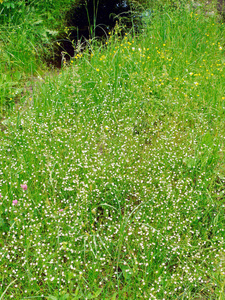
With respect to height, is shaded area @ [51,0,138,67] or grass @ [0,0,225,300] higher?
shaded area @ [51,0,138,67]

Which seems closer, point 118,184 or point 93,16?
point 118,184

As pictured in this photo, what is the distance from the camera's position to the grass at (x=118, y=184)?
2510mm

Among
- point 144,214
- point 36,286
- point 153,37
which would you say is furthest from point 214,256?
point 153,37

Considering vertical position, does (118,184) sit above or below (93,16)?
below

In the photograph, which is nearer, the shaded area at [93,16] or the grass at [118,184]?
the grass at [118,184]

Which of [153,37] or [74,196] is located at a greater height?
[153,37]

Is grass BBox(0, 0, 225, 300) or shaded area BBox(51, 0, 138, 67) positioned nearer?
grass BBox(0, 0, 225, 300)

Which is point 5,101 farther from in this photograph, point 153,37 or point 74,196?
point 153,37

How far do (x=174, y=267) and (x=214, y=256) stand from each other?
1.33ft

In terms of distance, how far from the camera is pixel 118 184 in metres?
3.16

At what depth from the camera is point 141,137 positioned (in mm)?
3775

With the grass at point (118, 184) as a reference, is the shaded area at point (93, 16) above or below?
above

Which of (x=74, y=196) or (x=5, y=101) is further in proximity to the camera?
(x=5, y=101)

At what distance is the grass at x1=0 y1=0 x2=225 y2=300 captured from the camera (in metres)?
2.51
